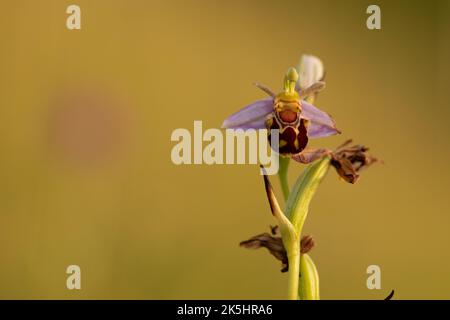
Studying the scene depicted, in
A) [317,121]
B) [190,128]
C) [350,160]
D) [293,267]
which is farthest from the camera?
[190,128]

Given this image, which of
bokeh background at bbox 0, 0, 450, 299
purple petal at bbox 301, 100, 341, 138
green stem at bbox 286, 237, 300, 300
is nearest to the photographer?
green stem at bbox 286, 237, 300, 300

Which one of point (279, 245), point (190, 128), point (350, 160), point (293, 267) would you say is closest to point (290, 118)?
point (350, 160)

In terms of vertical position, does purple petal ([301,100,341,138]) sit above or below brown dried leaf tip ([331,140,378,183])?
above

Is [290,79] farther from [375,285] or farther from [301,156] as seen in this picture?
[375,285]

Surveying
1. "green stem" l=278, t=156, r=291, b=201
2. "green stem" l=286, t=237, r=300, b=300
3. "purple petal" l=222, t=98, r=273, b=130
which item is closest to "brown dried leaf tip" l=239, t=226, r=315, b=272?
"green stem" l=286, t=237, r=300, b=300

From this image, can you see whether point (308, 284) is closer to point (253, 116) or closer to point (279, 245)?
point (279, 245)

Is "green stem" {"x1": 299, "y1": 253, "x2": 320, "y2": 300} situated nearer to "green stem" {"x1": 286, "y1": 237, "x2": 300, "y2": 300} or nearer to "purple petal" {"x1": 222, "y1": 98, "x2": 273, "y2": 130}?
"green stem" {"x1": 286, "y1": 237, "x2": 300, "y2": 300}

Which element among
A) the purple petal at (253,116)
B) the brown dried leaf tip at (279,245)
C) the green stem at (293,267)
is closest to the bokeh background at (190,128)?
the purple petal at (253,116)
